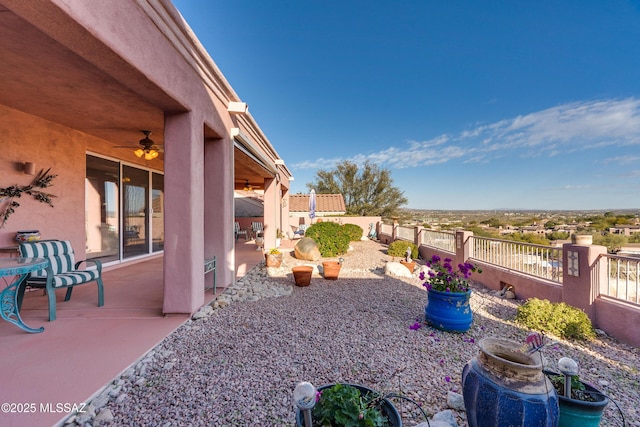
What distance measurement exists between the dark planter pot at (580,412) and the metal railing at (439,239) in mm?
6443

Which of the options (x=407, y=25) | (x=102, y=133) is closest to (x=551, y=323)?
(x=102, y=133)

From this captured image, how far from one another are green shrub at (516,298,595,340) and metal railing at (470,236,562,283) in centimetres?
115

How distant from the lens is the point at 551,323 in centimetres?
368

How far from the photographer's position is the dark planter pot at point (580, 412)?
1.59 meters

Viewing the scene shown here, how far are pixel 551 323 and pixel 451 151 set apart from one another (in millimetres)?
28286

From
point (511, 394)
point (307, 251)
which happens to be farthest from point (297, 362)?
point (307, 251)

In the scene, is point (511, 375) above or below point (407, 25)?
below

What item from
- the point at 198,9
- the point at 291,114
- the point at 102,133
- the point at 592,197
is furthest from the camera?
the point at 592,197

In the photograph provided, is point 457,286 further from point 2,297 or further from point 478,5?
point 478,5

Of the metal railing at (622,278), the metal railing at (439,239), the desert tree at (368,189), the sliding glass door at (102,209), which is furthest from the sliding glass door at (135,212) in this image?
the desert tree at (368,189)

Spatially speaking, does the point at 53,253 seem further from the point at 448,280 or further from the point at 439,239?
the point at 439,239

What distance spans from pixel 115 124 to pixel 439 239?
8788 mm

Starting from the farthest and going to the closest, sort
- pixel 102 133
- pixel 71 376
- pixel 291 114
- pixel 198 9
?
1. pixel 291 114
2. pixel 198 9
3. pixel 102 133
4. pixel 71 376

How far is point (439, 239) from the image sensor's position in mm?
8781
